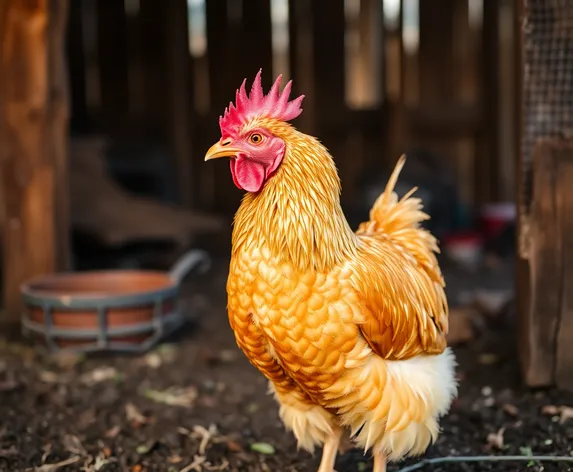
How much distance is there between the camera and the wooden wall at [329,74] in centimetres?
806

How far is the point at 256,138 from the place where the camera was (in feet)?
7.32

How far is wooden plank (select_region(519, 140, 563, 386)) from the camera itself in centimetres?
323

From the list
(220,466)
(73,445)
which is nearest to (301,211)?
(220,466)

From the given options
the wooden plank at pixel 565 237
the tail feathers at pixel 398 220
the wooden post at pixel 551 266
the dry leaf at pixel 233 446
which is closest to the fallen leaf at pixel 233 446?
the dry leaf at pixel 233 446

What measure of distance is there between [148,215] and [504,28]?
15.3ft

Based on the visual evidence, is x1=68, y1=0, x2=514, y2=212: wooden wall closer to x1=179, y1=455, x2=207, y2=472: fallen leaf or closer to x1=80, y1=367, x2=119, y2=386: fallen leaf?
x1=80, y1=367, x2=119, y2=386: fallen leaf

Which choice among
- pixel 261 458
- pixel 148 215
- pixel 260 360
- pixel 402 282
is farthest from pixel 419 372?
pixel 148 215

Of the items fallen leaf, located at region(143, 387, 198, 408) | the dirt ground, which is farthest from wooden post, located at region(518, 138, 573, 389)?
fallen leaf, located at region(143, 387, 198, 408)

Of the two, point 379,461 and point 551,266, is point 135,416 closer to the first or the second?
point 379,461

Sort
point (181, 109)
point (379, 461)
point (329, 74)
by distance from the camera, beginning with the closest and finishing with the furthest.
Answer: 1. point (379, 461)
2. point (181, 109)
3. point (329, 74)

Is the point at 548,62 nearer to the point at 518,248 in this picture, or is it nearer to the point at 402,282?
the point at 518,248

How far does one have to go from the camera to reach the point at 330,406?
7.66 feet

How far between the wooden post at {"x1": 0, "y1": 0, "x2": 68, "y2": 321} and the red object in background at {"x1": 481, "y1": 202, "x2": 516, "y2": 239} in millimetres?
4090

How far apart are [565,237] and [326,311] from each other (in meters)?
1.51
